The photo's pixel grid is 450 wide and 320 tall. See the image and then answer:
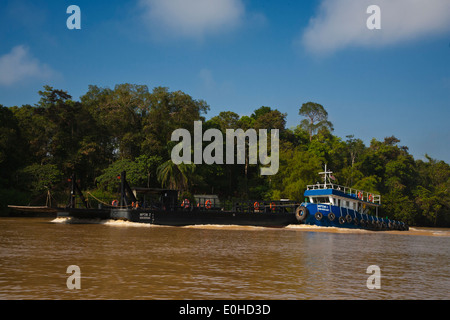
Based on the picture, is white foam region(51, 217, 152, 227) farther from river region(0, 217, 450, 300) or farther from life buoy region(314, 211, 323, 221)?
river region(0, 217, 450, 300)

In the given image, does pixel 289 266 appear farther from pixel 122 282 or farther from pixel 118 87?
pixel 118 87

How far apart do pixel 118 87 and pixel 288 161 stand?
2709 cm

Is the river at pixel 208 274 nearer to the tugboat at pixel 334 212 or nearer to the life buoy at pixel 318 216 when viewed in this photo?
the life buoy at pixel 318 216

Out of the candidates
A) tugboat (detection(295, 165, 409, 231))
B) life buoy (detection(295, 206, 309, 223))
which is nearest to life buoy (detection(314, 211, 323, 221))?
tugboat (detection(295, 165, 409, 231))

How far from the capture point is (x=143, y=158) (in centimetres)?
5281

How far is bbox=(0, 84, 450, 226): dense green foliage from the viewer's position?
5012cm

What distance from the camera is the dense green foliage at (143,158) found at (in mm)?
50125

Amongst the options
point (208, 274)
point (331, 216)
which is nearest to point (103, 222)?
point (331, 216)

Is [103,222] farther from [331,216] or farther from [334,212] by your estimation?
[334,212]

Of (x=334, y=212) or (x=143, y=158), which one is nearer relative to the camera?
(x=334, y=212)

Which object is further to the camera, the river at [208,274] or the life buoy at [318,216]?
the life buoy at [318,216]

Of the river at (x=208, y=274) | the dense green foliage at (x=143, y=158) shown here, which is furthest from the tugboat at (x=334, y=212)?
the river at (x=208, y=274)

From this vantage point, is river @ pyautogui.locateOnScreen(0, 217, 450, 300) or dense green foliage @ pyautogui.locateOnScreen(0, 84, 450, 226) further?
dense green foliage @ pyautogui.locateOnScreen(0, 84, 450, 226)
